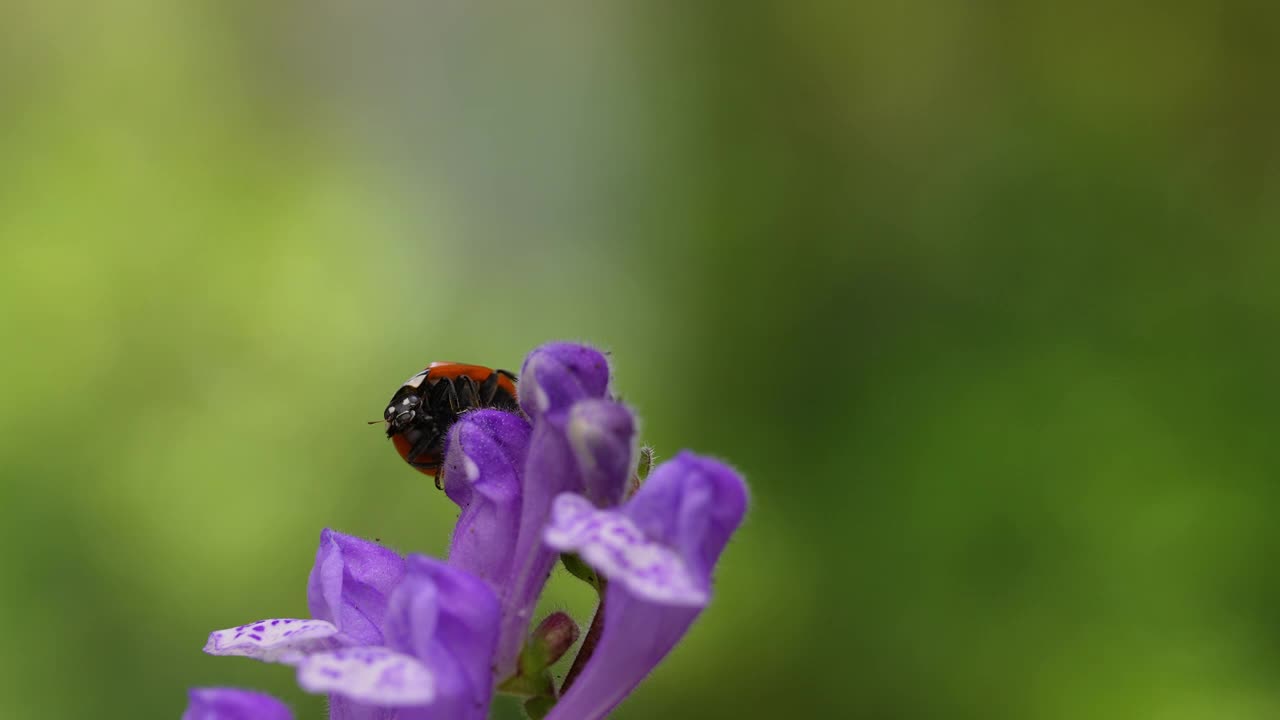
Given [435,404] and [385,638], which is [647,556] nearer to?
[385,638]

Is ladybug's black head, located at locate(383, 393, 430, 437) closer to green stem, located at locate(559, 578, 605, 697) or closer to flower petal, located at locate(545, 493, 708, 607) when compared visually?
green stem, located at locate(559, 578, 605, 697)

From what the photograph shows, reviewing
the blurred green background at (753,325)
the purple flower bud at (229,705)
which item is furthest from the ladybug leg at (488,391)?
the blurred green background at (753,325)

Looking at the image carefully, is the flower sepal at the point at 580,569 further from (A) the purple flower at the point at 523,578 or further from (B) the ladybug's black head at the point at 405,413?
(B) the ladybug's black head at the point at 405,413

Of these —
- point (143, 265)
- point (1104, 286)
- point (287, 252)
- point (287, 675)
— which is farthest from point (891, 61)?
point (287, 675)

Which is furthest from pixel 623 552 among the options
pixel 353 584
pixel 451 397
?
pixel 451 397

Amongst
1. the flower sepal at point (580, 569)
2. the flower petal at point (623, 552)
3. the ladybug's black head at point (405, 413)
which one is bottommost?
the flower sepal at point (580, 569)

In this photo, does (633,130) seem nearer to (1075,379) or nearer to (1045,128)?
(1045,128)

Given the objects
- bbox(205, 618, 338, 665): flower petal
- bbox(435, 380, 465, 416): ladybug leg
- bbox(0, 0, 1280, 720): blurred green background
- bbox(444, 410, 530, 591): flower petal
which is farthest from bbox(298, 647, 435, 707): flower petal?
bbox(0, 0, 1280, 720): blurred green background
